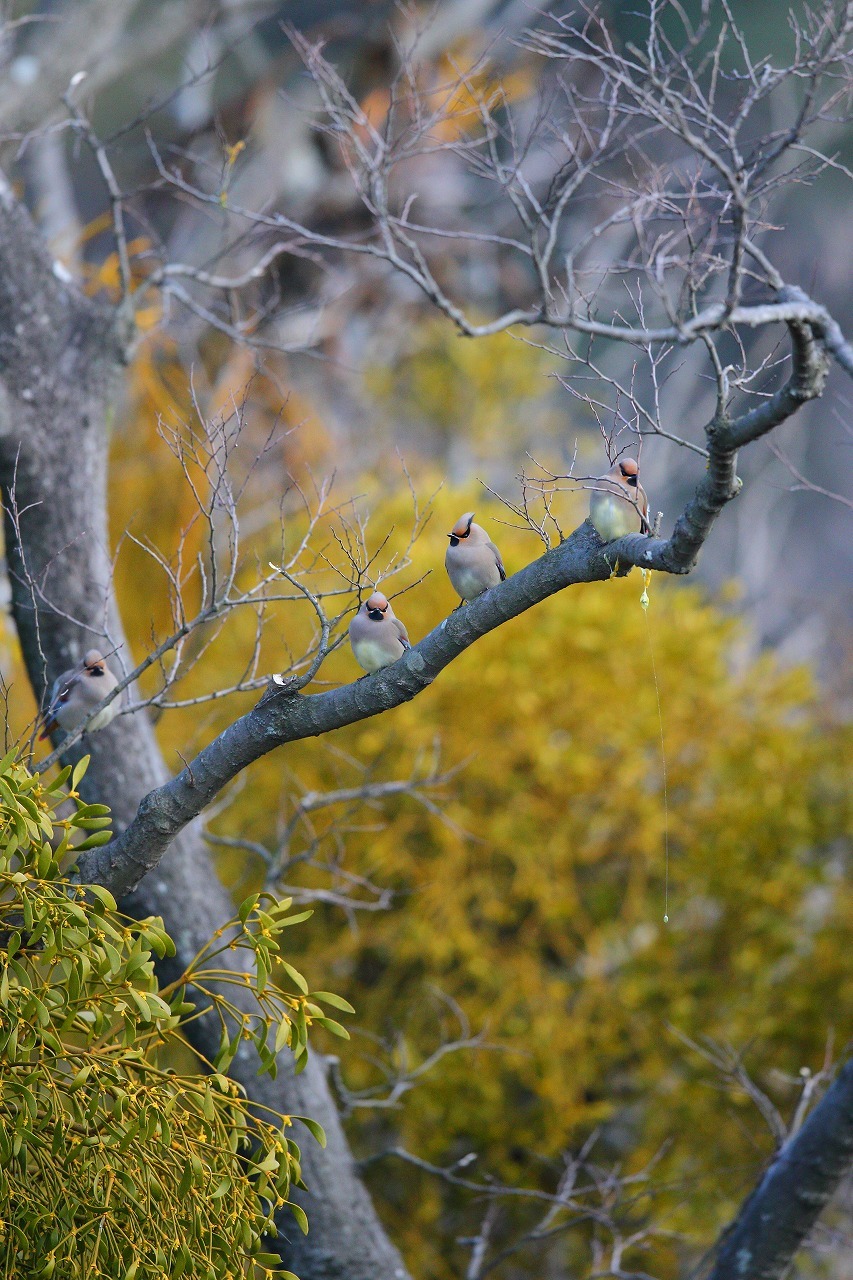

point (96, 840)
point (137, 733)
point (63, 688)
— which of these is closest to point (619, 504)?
point (96, 840)

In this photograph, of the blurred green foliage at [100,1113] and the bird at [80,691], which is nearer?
the blurred green foliage at [100,1113]

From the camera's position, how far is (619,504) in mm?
2502

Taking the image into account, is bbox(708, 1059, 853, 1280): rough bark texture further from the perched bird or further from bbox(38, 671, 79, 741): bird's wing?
bbox(38, 671, 79, 741): bird's wing

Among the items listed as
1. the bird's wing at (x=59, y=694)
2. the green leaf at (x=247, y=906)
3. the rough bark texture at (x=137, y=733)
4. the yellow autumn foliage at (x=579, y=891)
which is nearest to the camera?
the green leaf at (x=247, y=906)

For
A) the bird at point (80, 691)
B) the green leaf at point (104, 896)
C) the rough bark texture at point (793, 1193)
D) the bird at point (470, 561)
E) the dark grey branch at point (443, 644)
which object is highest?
the bird at point (80, 691)

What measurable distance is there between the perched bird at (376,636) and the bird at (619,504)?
0.59 metres

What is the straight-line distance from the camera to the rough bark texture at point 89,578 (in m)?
3.64

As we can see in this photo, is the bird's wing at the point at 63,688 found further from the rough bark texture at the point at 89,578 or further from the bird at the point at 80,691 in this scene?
the rough bark texture at the point at 89,578

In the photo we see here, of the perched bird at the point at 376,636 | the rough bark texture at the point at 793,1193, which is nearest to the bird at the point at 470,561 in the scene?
the perched bird at the point at 376,636

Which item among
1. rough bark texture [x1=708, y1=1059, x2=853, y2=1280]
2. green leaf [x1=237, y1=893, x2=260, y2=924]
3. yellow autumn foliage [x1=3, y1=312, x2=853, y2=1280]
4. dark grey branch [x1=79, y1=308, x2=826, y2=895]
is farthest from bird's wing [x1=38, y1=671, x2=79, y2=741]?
yellow autumn foliage [x1=3, y1=312, x2=853, y2=1280]

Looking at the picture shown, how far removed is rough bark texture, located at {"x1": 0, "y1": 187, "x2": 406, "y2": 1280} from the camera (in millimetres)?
3645

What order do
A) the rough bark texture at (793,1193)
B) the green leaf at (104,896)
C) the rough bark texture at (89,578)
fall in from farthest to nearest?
the rough bark texture at (89,578)
the rough bark texture at (793,1193)
the green leaf at (104,896)

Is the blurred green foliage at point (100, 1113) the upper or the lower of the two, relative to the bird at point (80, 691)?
lower

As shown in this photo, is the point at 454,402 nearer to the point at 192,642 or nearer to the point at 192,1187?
the point at 192,642
